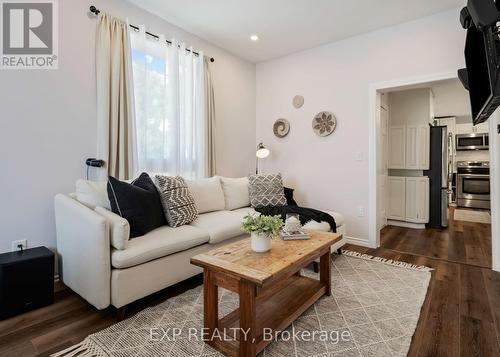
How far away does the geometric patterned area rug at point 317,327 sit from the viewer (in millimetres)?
1604

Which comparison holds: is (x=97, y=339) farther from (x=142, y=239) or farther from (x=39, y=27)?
(x=39, y=27)

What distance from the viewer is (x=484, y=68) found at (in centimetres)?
140

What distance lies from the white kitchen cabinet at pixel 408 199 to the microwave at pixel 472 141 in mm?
3794

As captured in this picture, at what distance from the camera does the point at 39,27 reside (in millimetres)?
2406

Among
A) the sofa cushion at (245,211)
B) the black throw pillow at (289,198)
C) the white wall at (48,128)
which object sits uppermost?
the white wall at (48,128)

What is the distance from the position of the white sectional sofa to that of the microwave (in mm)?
7404

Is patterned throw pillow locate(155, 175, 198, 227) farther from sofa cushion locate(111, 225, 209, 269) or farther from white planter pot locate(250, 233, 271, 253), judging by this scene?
white planter pot locate(250, 233, 271, 253)

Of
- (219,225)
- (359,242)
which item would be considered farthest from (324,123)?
(219,225)

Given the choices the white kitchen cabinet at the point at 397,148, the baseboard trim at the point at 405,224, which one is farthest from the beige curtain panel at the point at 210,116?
the baseboard trim at the point at 405,224

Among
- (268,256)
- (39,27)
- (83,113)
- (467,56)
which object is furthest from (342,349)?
(39,27)

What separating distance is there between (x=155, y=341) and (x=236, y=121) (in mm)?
3295

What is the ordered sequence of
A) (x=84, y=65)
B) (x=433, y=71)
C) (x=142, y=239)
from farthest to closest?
(x=433, y=71)
(x=84, y=65)
(x=142, y=239)

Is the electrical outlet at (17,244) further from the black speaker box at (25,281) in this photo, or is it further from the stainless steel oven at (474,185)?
the stainless steel oven at (474,185)

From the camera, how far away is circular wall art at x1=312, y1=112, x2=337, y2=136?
3861mm
